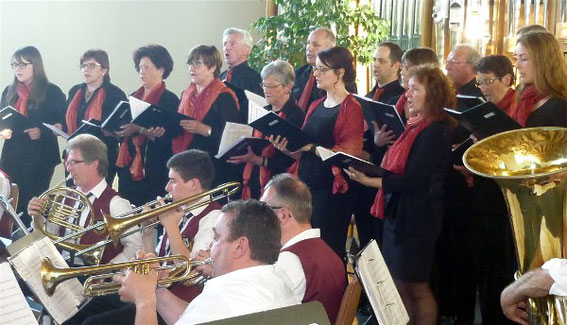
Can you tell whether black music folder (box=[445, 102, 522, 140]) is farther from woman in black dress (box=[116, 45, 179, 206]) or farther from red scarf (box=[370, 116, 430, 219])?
woman in black dress (box=[116, 45, 179, 206])

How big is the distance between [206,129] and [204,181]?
123 cm

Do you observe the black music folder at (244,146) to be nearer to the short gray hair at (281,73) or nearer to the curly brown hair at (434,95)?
the short gray hair at (281,73)

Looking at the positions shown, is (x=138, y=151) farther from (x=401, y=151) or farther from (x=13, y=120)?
(x=401, y=151)

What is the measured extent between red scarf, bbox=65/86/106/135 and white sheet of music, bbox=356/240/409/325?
314 centimetres

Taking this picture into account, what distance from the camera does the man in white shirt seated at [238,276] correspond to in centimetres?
242

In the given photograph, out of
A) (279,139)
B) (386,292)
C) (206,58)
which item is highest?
(206,58)

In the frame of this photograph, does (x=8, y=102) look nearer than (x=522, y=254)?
No

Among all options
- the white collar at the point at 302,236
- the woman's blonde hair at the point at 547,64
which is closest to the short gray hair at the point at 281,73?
the woman's blonde hair at the point at 547,64

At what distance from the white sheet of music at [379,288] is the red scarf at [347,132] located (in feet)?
4.94

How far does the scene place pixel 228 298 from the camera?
2.41 meters

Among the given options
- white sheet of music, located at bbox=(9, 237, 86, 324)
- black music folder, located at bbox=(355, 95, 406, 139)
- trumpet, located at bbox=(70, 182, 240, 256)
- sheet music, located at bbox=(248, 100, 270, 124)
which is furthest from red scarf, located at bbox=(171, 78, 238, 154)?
white sheet of music, located at bbox=(9, 237, 86, 324)

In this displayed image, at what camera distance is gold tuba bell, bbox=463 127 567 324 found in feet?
8.62

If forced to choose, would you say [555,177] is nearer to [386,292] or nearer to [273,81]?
[386,292]

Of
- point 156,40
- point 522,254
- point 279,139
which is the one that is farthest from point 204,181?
point 156,40
